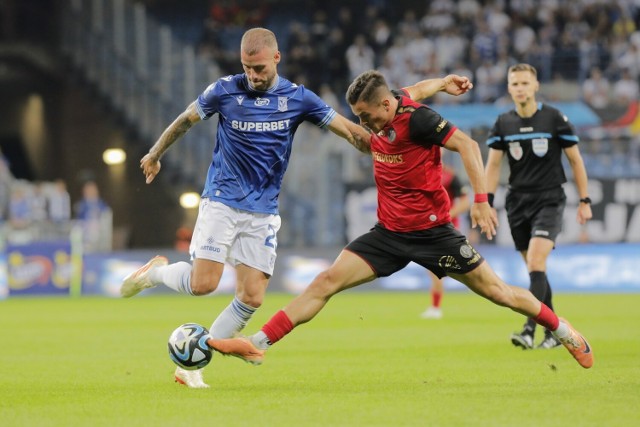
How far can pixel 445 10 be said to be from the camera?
29.9 m

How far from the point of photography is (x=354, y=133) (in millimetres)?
8430

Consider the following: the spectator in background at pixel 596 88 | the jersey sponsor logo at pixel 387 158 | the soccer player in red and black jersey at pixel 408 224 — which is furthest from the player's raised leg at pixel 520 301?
the spectator in background at pixel 596 88

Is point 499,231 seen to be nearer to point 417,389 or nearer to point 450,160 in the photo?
point 450,160

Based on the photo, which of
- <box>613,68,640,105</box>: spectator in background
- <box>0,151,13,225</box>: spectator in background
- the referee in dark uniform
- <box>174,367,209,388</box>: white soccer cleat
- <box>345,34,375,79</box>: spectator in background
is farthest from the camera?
<box>345,34,375,79</box>: spectator in background

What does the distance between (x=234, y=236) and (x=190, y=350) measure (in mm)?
961

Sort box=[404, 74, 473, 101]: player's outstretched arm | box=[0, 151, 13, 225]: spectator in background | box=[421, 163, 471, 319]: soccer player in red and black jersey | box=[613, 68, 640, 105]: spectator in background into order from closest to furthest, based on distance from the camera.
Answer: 1. box=[404, 74, 473, 101]: player's outstretched arm
2. box=[421, 163, 471, 319]: soccer player in red and black jersey
3. box=[613, 68, 640, 105]: spectator in background
4. box=[0, 151, 13, 225]: spectator in background

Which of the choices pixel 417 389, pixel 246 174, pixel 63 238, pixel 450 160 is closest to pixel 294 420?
pixel 417 389

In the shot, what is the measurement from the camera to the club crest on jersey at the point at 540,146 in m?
11.1

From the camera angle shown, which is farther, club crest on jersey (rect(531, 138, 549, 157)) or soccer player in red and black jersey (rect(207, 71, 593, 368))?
club crest on jersey (rect(531, 138, 549, 157))

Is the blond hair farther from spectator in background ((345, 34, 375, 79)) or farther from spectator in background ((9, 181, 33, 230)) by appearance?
spectator in background ((345, 34, 375, 79))

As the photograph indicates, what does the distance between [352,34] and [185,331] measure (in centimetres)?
2295

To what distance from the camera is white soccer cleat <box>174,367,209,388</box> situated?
8.20 metres

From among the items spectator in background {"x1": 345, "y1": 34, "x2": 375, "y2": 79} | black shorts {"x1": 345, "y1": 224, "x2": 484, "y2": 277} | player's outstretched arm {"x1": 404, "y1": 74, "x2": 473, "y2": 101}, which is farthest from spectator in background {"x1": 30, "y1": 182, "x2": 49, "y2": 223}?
black shorts {"x1": 345, "y1": 224, "x2": 484, "y2": 277}

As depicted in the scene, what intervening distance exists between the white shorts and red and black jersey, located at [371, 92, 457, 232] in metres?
0.84
